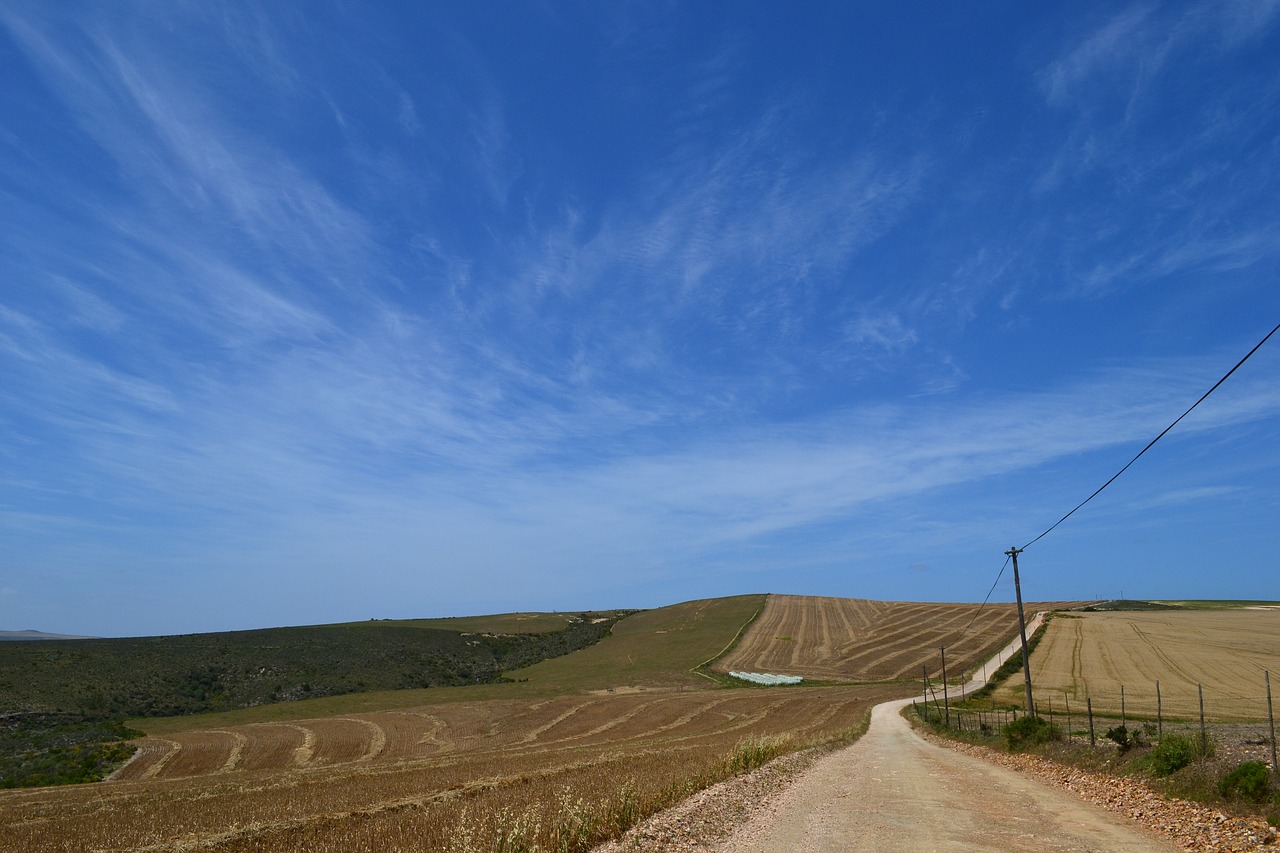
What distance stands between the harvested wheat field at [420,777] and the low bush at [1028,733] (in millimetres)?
8663

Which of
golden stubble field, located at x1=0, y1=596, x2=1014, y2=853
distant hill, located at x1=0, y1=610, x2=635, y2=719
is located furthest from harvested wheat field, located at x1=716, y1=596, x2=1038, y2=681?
distant hill, located at x1=0, y1=610, x2=635, y2=719

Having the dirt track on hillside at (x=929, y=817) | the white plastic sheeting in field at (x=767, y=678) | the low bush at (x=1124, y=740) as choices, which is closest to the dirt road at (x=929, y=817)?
the dirt track on hillside at (x=929, y=817)

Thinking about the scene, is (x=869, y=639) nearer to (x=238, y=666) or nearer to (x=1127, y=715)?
(x=1127, y=715)

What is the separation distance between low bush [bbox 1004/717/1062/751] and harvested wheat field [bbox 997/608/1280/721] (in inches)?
737

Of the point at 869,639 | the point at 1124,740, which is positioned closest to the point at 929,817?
the point at 1124,740

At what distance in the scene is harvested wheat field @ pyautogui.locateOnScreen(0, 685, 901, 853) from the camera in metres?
16.7

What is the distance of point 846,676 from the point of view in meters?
82.8

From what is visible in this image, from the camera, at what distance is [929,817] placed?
634 inches

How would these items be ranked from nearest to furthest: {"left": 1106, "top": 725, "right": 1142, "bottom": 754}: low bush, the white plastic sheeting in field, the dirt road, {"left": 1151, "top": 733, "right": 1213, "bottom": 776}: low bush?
the dirt road, {"left": 1151, "top": 733, "right": 1213, "bottom": 776}: low bush, {"left": 1106, "top": 725, "right": 1142, "bottom": 754}: low bush, the white plastic sheeting in field

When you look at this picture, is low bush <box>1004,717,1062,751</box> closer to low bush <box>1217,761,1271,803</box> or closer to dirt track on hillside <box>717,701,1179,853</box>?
dirt track on hillside <box>717,701,1179,853</box>

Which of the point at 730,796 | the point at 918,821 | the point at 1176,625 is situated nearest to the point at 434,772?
the point at 730,796

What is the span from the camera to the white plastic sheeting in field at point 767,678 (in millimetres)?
80188

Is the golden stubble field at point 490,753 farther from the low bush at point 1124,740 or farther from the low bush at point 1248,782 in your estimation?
the low bush at point 1248,782

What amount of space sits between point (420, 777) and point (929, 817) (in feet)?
68.5
